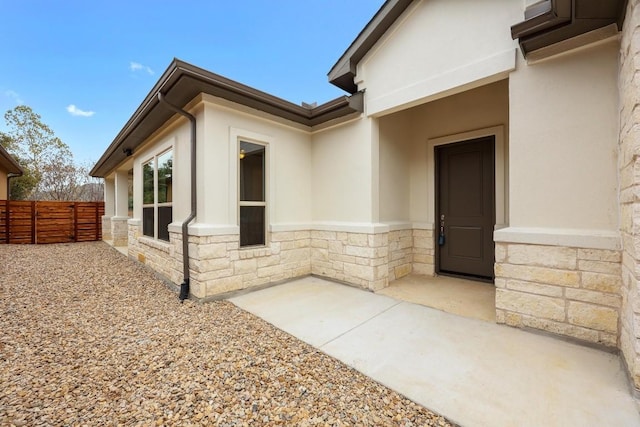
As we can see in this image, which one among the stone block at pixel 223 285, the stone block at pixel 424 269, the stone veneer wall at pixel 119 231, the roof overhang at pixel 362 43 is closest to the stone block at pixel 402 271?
the stone block at pixel 424 269

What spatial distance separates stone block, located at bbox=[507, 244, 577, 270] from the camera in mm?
2545

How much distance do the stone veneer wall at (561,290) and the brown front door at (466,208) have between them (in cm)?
183

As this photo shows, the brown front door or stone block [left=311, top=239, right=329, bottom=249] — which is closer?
the brown front door

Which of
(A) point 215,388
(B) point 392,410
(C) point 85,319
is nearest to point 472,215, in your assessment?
(B) point 392,410

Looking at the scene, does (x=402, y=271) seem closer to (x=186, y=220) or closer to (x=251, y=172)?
(x=251, y=172)

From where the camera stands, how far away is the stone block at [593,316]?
7.75 ft

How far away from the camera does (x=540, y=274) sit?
8.83ft

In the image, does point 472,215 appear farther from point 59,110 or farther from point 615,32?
point 59,110

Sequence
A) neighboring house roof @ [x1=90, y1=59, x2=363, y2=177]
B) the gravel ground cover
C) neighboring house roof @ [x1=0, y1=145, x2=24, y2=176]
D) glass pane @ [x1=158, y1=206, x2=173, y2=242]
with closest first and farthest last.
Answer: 1. the gravel ground cover
2. neighboring house roof @ [x1=90, y1=59, x2=363, y2=177]
3. glass pane @ [x1=158, y1=206, x2=173, y2=242]
4. neighboring house roof @ [x1=0, y1=145, x2=24, y2=176]

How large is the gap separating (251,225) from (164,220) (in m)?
2.20

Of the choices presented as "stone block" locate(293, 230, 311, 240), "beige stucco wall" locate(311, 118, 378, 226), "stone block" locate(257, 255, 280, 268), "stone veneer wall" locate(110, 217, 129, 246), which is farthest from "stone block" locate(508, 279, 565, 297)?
"stone veneer wall" locate(110, 217, 129, 246)

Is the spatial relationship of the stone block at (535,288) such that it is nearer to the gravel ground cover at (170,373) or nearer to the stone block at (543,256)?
the stone block at (543,256)

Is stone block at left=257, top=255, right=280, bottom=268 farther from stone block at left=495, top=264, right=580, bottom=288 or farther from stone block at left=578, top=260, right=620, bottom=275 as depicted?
stone block at left=578, top=260, right=620, bottom=275

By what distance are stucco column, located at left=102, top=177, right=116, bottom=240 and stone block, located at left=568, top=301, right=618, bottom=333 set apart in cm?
1507
